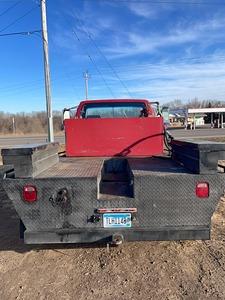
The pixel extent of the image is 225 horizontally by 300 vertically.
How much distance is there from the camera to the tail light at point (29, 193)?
393cm

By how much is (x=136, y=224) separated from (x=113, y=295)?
0.79m

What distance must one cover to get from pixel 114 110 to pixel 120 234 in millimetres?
4134

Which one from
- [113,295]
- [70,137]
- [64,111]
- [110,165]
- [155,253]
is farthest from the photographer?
[64,111]

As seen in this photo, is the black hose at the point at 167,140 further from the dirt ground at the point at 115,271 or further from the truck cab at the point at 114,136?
the dirt ground at the point at 115,271

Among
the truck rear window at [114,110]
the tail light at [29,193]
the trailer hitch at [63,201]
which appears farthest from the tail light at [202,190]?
the truck rear window at [114,110]

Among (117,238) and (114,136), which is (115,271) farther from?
(114,136)

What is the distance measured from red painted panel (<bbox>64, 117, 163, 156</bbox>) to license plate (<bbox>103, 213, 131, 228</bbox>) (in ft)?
8.95

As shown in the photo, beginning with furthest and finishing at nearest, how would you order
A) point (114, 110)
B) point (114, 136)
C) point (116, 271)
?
point (114, 110) < point (114, 136) < point (116, 271)

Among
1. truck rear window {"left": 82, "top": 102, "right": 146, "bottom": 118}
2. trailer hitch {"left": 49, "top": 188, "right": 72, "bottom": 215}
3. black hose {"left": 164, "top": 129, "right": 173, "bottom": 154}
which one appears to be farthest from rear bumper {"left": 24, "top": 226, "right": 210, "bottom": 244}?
truck rear window {"left": 82, "top": 102, "right": 146, "bottom": 118}

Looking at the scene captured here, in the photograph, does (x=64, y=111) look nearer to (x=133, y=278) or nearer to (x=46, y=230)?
(x=46, y=230)

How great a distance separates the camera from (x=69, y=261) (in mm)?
4422

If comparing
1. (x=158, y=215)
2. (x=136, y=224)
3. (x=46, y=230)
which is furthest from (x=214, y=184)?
(x=46, y=230)

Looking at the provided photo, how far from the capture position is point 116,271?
4.11 m

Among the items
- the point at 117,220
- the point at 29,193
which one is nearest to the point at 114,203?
the point at 117,220
